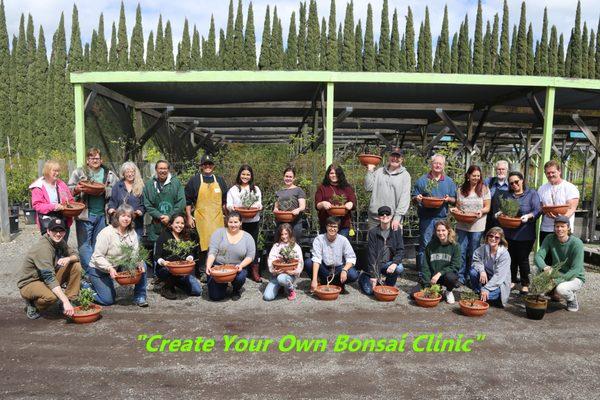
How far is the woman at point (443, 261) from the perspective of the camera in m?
4.51

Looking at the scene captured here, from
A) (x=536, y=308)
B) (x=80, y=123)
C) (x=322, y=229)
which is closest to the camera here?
(x=536, y=308)

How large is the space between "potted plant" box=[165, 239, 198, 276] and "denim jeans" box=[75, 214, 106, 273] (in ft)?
3.08

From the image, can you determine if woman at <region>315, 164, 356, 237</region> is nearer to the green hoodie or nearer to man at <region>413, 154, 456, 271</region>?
man at <region>413, 154, 456, 271</region>

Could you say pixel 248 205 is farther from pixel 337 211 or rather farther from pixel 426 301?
pixel 426 301

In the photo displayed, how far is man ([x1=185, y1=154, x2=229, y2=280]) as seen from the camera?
199 inches

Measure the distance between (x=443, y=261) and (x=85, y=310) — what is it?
3.45m

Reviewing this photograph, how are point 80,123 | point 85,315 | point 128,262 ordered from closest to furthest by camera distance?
point 85,315 → point 128,262 → point 80,123

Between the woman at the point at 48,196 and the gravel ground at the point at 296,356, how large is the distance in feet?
2.93

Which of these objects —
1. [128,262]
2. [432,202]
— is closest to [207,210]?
[128,262]

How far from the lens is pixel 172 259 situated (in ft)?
15.0

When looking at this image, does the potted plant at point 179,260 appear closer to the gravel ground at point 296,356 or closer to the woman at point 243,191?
the gravel ground at point 296,356

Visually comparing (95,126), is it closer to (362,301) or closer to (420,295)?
(362,301)

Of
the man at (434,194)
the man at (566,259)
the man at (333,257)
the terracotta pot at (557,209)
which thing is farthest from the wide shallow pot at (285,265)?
the terracotta pot at (557,209)

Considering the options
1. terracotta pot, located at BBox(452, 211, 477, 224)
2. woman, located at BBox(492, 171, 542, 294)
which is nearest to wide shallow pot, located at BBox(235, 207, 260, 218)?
terracotta pot, located at BBox(452, 211, 477, 224)
